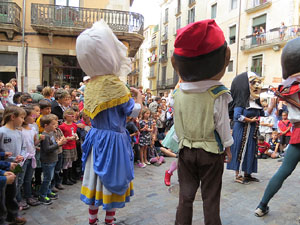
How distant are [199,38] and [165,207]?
2350mm

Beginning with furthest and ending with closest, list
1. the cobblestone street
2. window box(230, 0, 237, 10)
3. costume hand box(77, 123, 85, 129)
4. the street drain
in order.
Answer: window box(230, 0, 237, 10), costume hand box(77, 123, 85, 129), the street drain, the cobblestone street

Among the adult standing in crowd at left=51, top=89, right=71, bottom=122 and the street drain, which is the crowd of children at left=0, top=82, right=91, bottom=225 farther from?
the street drain

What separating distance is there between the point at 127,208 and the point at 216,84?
2116 mm

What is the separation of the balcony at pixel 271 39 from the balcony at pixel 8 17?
16.2 m

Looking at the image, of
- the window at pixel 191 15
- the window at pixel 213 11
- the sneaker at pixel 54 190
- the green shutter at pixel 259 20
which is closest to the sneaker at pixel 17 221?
the sneaker at pixel 54 190

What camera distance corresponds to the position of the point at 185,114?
2.53 m

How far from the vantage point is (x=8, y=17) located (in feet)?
35.6

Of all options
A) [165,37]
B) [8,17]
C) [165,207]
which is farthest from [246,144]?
[165,37]

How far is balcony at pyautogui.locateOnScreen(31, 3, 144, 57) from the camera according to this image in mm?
11266

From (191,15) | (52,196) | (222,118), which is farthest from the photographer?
(191,15)

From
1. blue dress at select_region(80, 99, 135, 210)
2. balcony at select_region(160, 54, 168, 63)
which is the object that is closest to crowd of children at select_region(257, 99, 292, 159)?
blue dress at select_region(80, 99, 135, 210)

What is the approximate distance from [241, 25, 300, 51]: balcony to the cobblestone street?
16.0 meters

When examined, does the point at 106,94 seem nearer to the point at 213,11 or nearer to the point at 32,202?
the point at 32,202

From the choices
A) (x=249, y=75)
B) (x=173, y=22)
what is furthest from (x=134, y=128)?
(x=173, y=22)
